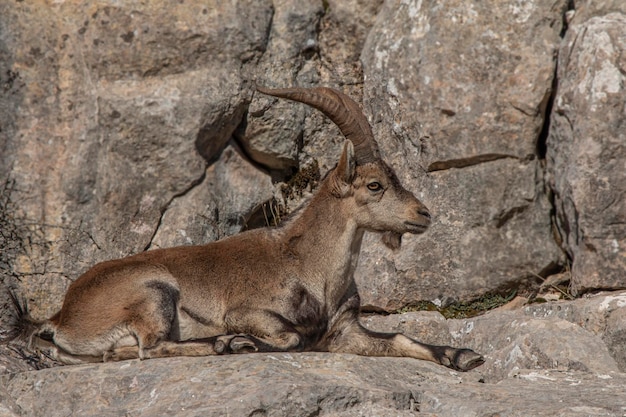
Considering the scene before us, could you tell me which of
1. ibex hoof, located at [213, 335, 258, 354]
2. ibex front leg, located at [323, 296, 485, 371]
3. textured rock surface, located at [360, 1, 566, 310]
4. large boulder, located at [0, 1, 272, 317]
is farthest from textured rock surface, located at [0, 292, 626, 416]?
large boulder, located at [0, 1, 272, 317]

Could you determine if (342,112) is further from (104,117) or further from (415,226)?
(104,117)

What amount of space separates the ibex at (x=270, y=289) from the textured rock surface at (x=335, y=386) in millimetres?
494

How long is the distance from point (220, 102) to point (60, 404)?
4.49m

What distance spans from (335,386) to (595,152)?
461cm

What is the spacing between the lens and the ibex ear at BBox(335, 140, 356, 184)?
26.6 feet

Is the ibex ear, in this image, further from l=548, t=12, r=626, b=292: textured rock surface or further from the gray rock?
l=548, t=12, r=626, b=292: textured rock surface

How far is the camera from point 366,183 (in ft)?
27.0

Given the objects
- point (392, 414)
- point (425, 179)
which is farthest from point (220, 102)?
point (392, 414)

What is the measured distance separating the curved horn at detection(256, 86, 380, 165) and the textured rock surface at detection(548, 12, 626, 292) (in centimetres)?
265

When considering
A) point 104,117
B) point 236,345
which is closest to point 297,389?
point 236,345

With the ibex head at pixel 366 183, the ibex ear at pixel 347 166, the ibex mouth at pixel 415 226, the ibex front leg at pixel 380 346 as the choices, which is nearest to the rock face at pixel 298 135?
the ibex front leg at pixel 380 346

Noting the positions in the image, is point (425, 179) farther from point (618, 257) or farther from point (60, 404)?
point (60, 404)

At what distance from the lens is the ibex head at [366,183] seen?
321 inches

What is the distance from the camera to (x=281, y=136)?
35.9ft
